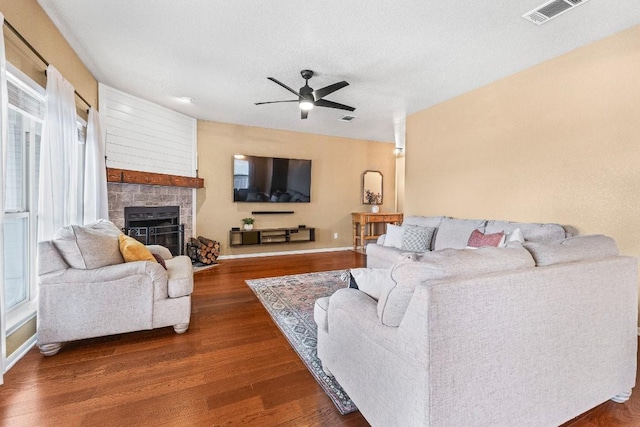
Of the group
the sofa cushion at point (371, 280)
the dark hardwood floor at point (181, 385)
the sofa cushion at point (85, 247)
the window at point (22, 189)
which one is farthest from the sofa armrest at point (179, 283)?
the sofa cushion at point (371, 280)

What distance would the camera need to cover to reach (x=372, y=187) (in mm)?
7020

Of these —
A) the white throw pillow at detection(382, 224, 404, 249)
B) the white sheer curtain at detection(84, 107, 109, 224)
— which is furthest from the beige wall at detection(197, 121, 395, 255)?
the white throw pillow at detection(382, 224, 404, 249)

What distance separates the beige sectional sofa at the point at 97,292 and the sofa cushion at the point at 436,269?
1.93 metres

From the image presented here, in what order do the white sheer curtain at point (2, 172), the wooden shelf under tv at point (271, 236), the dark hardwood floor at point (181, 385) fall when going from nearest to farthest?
the dark hardwood floor at point (181, 385), the white sheer curtain at point (2, 172), the wooden shelf under tv at point (271, 236)

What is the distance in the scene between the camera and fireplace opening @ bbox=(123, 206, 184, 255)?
4332mm

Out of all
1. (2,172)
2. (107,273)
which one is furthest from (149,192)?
(2,172)

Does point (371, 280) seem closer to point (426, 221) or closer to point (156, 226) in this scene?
point (426, 221)

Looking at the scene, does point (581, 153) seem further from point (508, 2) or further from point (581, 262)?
point (581, 262)

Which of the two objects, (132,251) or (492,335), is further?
(132,251)

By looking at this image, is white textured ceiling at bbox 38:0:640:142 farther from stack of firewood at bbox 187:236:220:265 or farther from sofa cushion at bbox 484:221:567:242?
stack of firewood at bbox 187:236:220:265

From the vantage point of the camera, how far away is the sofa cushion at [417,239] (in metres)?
3.84

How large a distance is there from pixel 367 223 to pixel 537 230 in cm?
387

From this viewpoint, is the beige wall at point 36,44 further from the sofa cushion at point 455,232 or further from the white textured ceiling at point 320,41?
the sofa cushion at point 455,232

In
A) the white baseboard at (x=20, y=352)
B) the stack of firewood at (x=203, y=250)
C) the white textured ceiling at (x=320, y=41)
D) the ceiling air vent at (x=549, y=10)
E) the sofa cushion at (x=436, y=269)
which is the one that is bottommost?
the white baseboard at (x=20, y=352)
